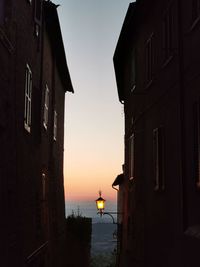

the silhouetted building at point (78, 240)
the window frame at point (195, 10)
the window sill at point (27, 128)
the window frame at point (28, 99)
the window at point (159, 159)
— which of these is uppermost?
the window frame at point (195, 10)

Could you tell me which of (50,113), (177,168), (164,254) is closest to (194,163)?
(177,168)

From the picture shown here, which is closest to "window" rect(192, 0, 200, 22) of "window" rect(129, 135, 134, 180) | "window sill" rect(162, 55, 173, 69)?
"window sill" rect(162, 55, 173, 69)

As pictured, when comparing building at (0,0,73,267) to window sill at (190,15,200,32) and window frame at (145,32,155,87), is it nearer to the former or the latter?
window frame at (145,32,155,87)

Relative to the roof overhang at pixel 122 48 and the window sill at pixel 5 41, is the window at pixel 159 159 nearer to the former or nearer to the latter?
the window sill at pixel 5 41

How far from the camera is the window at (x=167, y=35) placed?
12.1m

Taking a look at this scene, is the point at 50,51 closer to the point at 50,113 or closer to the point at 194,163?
the point at 50,113

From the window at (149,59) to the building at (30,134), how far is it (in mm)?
3089

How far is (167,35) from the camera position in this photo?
41.2ft

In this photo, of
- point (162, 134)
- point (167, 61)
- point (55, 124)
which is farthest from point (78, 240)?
point (167, 61)

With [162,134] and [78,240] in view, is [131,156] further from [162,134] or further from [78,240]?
[78,240]

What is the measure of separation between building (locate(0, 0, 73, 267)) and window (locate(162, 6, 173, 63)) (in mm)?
3328

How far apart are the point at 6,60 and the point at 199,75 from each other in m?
3.75

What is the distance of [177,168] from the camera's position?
428 inches

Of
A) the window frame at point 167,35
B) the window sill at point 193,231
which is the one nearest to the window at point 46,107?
the window frame at point 167,35
